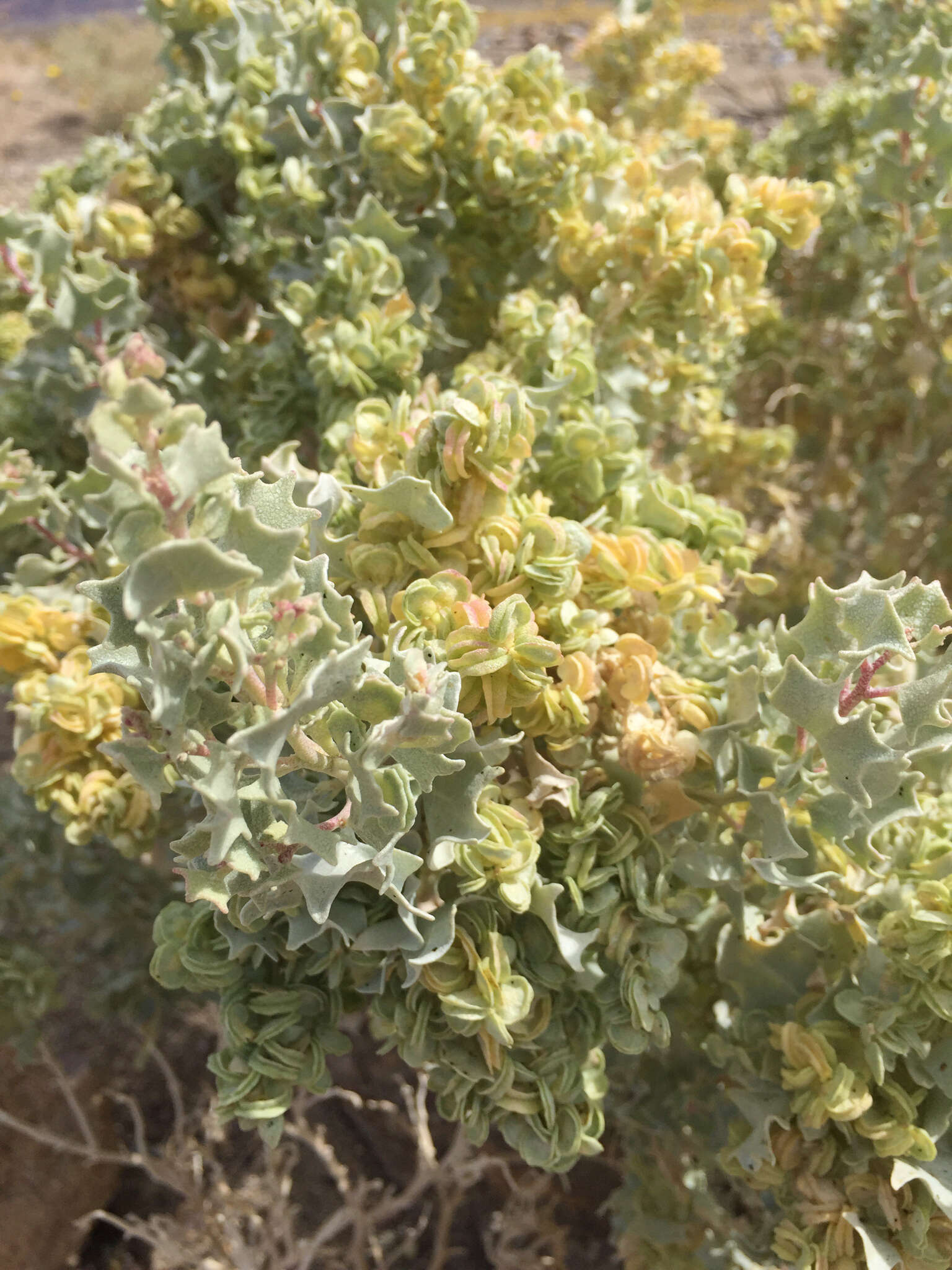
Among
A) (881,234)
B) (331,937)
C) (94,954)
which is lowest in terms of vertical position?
(94,954)

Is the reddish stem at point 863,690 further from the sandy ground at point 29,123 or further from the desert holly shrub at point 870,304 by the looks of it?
the sandy ground at point 29,123

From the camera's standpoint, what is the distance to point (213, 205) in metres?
1.82

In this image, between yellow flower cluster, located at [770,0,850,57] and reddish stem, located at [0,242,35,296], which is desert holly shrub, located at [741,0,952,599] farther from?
reddish stem, located at [0,242,35,296]

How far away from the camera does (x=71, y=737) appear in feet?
3.99

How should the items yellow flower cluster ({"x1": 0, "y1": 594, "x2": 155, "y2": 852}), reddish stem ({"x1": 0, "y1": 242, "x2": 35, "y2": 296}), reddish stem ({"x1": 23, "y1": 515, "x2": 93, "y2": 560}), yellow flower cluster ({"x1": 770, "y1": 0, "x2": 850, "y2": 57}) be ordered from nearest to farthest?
yellow flower cluster ({"x1": 0, "y1": 594, "x2": 155, "y2": 852}), reddish stem ({"x1": 23, "y1": 515, "x2": 93, "y2": 560}), reddish stem ({"x1": 0, "y1": 242, "x2": 35, "y2": 296}), yellow flower cluster ({"x1": 770, "y1": 0, "x2": 850, "y2": 57})

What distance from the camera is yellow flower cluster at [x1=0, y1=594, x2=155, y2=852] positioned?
3.92ft

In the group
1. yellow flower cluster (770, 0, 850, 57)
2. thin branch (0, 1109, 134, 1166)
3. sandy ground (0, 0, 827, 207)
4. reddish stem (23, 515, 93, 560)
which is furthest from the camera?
sandy ground (0, 0, 827, 207)

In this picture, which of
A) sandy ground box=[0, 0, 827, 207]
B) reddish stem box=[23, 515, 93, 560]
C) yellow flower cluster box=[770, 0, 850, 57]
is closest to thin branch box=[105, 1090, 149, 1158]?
reddish stem box=[23, 515, 93, 560]

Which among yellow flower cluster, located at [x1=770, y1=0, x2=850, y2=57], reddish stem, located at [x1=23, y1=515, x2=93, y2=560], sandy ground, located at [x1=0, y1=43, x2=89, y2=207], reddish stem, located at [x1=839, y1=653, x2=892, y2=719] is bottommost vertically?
sandy ground, located at [x1=0, y1=43, x2=89, y2=207]

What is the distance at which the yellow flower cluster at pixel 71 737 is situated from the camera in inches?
47.0

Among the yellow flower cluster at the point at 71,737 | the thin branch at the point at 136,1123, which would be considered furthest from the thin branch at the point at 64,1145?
the yellow flower cluster at the point at 71,737

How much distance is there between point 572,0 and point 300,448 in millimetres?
10143

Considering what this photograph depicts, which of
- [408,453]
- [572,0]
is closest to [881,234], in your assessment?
[408,453]

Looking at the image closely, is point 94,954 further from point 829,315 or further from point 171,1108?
point 829,315
